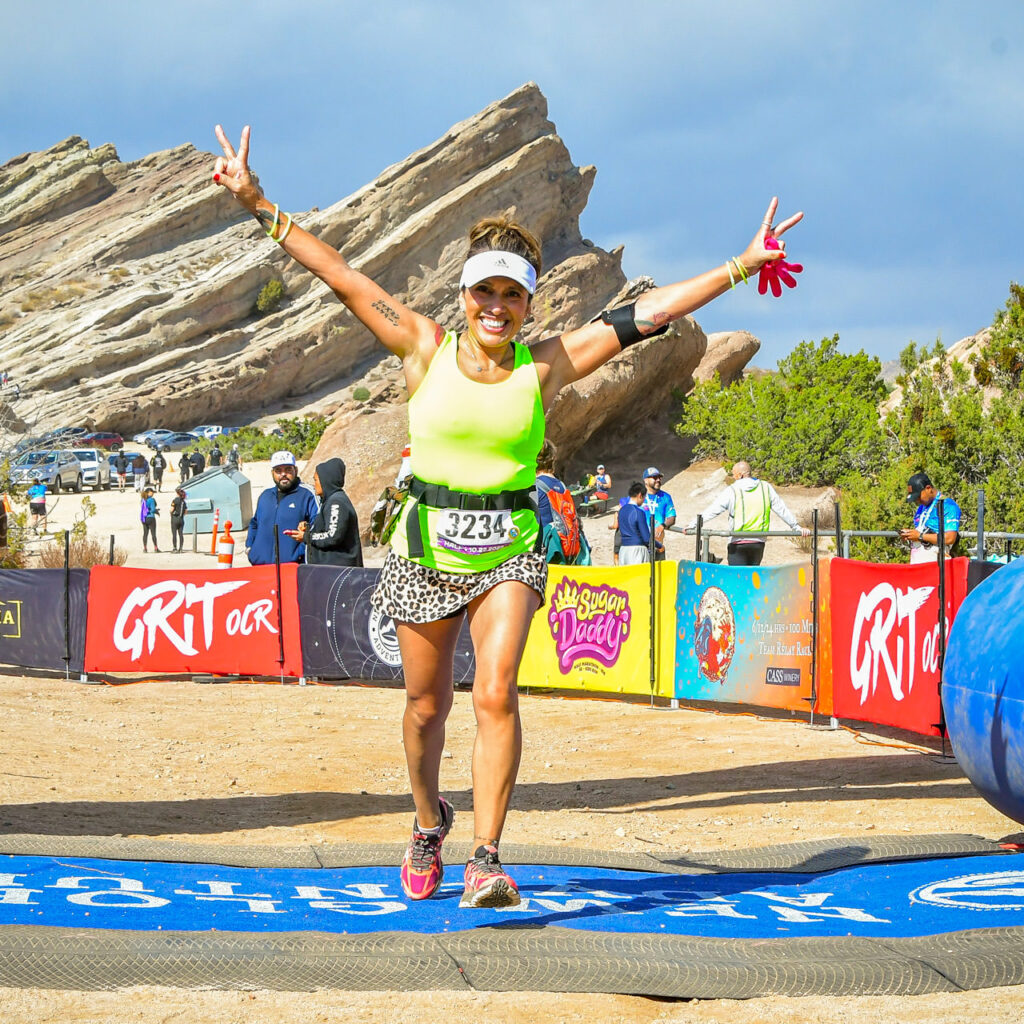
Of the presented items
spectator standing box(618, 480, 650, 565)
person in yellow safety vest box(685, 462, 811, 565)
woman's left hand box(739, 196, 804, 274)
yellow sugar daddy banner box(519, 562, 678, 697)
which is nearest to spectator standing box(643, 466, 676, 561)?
spectator standing box(618, 480, 650, 565)

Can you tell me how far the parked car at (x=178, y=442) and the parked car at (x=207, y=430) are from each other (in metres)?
0.91

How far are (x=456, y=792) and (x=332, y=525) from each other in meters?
5.31

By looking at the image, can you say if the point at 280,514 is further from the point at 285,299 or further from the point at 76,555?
the point at 285,299

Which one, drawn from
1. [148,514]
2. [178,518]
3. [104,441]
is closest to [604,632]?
[178,518]

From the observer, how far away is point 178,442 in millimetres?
61250

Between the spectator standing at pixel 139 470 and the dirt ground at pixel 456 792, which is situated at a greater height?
the spectator standing at pixel 139 470

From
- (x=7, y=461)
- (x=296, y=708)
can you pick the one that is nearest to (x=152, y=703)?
(x=296, y=708)

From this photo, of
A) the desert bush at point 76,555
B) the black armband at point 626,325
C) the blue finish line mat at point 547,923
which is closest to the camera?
the blue finish line mat at point 547,923

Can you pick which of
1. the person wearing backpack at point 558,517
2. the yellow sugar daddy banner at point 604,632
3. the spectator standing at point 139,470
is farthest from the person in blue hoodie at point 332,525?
the spectator standing at point 139,470

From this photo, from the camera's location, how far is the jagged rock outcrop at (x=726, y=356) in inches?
1956

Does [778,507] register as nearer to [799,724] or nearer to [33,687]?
[799,724]

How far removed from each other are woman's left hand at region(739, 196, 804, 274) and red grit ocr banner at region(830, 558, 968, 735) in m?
4.68

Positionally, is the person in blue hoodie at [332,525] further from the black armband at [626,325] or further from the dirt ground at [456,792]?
the black armband at [626,325]

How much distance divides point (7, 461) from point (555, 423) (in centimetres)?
2355
